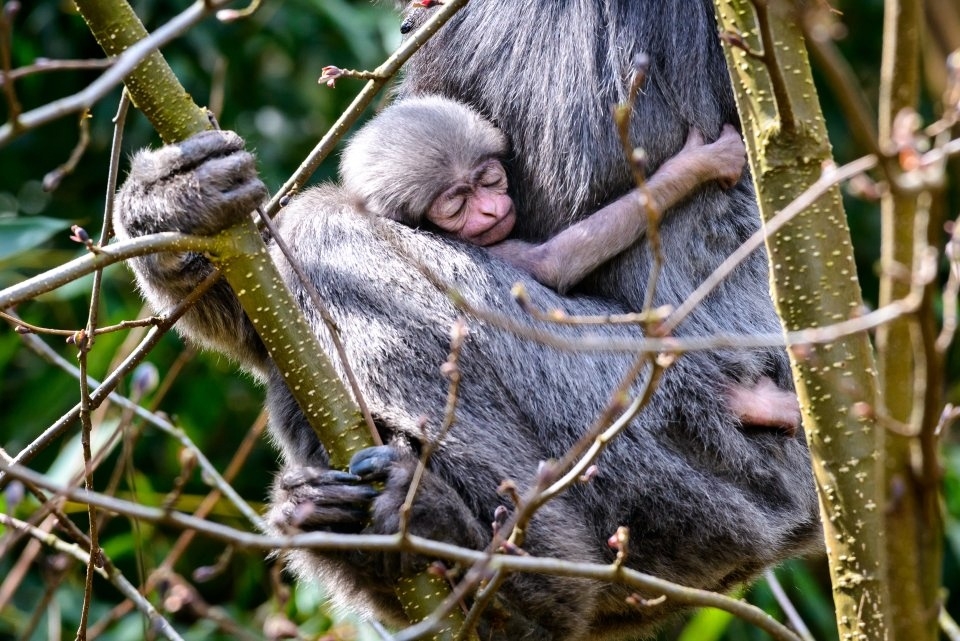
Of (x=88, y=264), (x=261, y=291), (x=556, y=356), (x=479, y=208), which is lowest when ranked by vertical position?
(x=556, y=356)

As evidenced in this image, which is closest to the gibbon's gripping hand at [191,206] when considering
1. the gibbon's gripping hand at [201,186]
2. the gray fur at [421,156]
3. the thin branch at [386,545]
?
the gibbon's gripping hand at [201,186]

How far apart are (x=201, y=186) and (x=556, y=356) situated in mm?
1056

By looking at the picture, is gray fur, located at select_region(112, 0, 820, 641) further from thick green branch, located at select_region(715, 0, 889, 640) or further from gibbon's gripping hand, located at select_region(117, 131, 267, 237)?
thick green branch, located at select_region(715, 0, 889, 640)

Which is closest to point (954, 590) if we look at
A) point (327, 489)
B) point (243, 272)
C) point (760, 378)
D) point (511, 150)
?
point (760, 378)

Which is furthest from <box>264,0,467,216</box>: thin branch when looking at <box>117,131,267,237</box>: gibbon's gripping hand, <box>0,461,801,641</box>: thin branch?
<box>0,461,801,641</box>: thin branch

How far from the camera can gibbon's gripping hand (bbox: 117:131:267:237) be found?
8.71 feet

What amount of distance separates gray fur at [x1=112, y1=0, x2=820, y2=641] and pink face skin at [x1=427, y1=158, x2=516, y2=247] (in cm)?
10

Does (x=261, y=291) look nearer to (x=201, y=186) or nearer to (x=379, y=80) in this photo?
(x=201, y=186)

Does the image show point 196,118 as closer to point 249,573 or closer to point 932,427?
point 932,427

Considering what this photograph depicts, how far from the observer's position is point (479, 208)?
3439 mm

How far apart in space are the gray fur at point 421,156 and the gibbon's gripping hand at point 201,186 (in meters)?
0.76

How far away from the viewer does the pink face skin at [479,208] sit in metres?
3.43

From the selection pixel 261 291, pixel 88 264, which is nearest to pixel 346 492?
pixel 261 291

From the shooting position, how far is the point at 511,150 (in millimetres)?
3631
